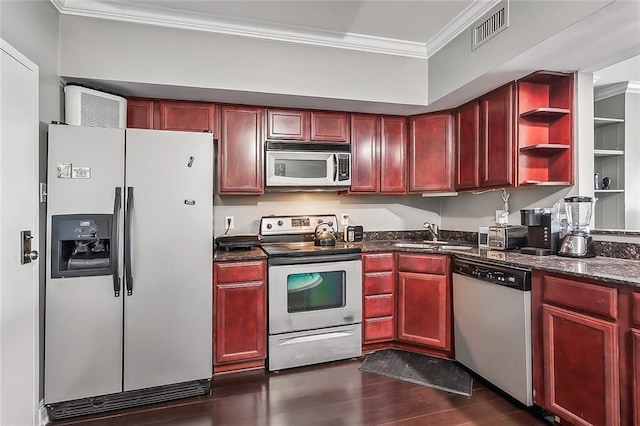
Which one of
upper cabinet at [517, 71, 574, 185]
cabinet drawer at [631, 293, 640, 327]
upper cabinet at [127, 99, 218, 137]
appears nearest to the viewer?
cabinet drawer at [631, 293, 640, 327]

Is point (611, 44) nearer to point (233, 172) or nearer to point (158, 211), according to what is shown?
point (233, 172)

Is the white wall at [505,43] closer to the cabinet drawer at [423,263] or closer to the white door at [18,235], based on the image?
the cabinet drawer at [423,263]

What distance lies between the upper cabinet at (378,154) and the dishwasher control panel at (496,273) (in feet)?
3.59

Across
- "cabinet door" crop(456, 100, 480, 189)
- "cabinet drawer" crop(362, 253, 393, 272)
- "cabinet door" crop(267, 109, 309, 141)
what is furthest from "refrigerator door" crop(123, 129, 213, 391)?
"cabinet door" crop(456, 100, 480, 189)

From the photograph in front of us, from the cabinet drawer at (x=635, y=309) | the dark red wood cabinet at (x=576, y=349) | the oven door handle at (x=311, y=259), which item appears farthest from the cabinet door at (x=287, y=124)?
the cabinet drawer at (x=635, y=309)

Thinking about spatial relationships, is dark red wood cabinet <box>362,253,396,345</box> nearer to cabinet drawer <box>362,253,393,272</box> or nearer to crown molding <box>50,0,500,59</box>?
cabinet drawer <box>362,253,393,272</box>

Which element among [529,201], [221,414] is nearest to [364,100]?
[529,201]

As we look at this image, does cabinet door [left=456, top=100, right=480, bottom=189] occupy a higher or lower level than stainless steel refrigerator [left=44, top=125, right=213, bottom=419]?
higher

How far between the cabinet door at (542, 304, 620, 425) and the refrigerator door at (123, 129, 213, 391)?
2.15 m

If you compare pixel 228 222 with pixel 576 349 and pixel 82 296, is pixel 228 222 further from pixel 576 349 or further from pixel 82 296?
pixel 576 349

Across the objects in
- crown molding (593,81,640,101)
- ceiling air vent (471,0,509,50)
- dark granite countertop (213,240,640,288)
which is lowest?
dark granite countertop (213,240,640,288)

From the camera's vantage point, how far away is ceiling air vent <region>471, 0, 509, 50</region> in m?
2.21

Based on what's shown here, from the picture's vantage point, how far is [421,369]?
265 centimetres

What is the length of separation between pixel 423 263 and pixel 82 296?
2501 mm
